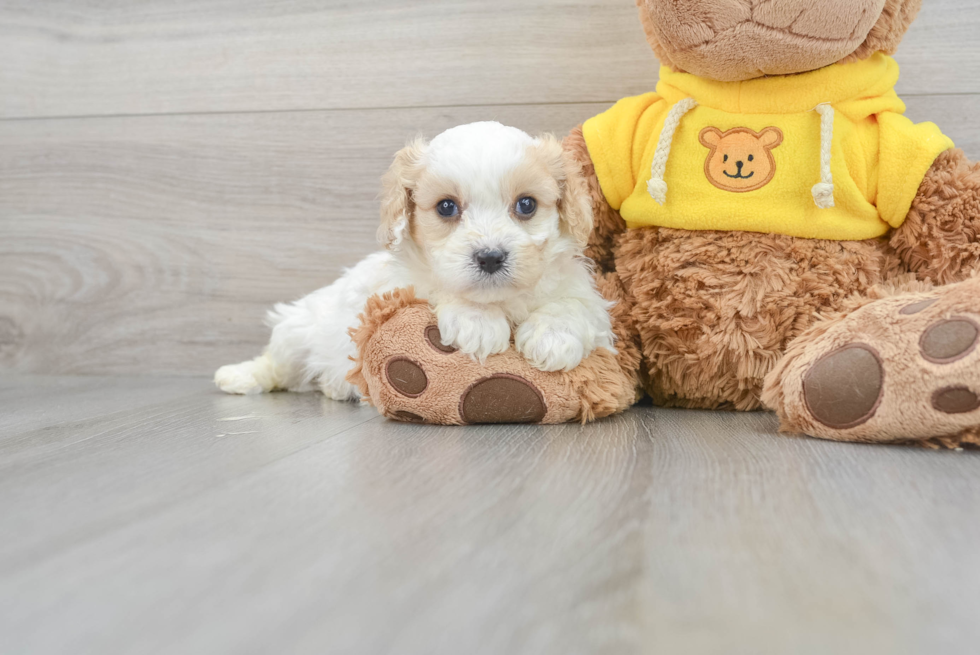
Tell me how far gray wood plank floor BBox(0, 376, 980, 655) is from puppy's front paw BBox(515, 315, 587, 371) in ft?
0.37

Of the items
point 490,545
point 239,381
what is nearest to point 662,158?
point 490,545

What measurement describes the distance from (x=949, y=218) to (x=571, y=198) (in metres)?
0.53

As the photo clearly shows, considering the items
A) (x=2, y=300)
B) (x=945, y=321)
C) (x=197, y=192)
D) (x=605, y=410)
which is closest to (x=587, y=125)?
(x=605, y=410)

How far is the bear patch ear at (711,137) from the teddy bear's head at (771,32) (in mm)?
76

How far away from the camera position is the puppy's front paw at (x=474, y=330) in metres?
1.10

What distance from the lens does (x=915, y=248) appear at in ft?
3.84

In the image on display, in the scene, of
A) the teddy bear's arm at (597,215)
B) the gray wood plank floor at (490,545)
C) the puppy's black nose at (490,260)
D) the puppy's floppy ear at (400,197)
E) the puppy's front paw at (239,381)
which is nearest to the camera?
the gray wood plank floor at (490,545)

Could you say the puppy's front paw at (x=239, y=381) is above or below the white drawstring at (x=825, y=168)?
below

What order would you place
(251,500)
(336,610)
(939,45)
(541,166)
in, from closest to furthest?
(336,610) < (251,500) < (541,166) < (939,45)

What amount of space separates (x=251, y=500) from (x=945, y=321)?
0.81 m

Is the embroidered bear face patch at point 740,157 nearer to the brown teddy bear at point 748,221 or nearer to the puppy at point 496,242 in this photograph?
the brown teddy bear at point 748,221

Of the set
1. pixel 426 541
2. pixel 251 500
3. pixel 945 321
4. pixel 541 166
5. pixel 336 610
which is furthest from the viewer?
pixel 541 166

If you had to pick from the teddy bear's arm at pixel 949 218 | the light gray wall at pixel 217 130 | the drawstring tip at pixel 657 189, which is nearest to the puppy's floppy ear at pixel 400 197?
the drawstring tip at pixel 657 189

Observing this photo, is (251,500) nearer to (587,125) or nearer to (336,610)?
(336,610)
